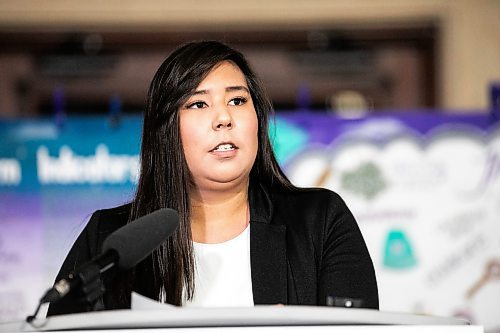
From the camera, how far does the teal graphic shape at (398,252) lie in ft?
11.4

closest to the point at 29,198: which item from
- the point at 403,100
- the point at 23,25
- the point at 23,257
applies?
the point at 23,257

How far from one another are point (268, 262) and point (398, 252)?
144 cm

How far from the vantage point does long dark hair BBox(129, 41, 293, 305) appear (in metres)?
2.11

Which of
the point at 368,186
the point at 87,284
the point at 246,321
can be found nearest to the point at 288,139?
the point at 368,186

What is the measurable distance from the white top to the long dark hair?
3cm

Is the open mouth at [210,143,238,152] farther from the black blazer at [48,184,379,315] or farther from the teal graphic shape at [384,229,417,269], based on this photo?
the teal graphic shape at [384,229,417,269]

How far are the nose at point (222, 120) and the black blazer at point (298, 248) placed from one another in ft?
0.73

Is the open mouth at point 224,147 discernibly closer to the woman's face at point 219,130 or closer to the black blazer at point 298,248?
the woman's face at point 219,130

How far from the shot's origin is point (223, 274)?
2.13 m

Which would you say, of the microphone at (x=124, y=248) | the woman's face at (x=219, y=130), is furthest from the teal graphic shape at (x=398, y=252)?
the microphone at (x=124, y=248)

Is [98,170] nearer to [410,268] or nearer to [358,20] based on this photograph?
[410,268]

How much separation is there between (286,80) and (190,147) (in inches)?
97.3

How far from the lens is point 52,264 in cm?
352

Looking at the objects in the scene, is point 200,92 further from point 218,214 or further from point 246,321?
point 246,321
